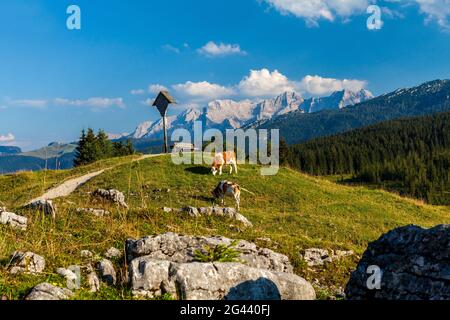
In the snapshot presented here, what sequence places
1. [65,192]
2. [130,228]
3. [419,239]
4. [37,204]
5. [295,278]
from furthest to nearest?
[65,192], [37,204], [130,228], [295,278], [419,239]

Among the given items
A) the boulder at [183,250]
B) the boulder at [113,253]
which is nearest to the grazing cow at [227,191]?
the boulder at [183,250]

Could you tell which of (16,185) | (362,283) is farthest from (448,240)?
(16,185)

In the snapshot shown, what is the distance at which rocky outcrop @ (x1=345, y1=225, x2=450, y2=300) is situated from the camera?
6.81m

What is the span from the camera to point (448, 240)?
709 cm

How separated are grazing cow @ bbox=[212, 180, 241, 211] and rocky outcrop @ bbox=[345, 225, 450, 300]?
19.8 metres

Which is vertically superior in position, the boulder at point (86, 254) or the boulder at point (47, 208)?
the boulder at point (47, 208)

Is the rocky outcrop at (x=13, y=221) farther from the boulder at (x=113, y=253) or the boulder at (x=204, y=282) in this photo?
the boulder at (x=204, y=282)

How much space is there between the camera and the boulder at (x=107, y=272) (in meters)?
8.72

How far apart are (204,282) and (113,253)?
3.72 m

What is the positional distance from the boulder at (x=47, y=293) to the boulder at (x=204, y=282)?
4.48ft

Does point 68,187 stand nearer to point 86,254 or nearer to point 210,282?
point 86,254

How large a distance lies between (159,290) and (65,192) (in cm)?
2727
